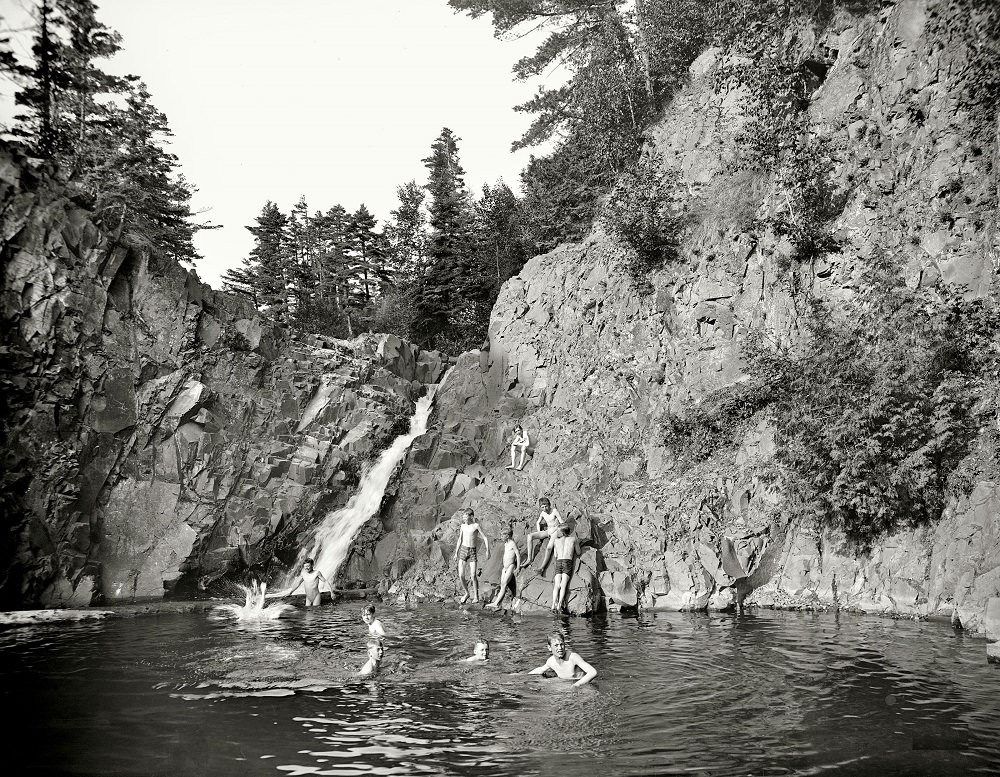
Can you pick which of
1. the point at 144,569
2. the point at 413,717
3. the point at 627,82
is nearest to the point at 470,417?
the point at 144,569

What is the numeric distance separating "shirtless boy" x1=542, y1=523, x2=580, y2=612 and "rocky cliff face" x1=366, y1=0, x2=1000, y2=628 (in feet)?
1.81

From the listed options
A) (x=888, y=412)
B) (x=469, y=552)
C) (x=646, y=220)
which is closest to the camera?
(x=888, y=412)

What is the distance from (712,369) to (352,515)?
13.3m

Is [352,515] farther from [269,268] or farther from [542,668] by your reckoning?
[269,268]

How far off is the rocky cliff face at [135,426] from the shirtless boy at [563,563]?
10352 millimetres

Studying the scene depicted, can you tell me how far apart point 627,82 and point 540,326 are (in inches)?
449

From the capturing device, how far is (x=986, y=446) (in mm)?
14617

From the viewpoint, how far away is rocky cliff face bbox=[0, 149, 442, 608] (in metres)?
19.9

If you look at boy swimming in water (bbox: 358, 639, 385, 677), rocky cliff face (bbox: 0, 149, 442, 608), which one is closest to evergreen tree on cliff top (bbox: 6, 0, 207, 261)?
rocky cliff face (bbox: 0, 149, 442, 608)

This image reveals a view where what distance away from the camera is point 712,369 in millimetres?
21047

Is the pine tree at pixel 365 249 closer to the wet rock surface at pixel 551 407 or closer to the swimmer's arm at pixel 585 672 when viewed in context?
the wet rock surface at pixel 551 407

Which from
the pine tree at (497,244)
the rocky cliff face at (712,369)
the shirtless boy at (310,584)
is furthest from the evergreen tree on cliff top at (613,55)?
the shirtless boy at (310,584)

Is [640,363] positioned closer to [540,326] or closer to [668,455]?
[668,455]

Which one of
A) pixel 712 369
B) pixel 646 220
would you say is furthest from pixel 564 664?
pixel 646 220
